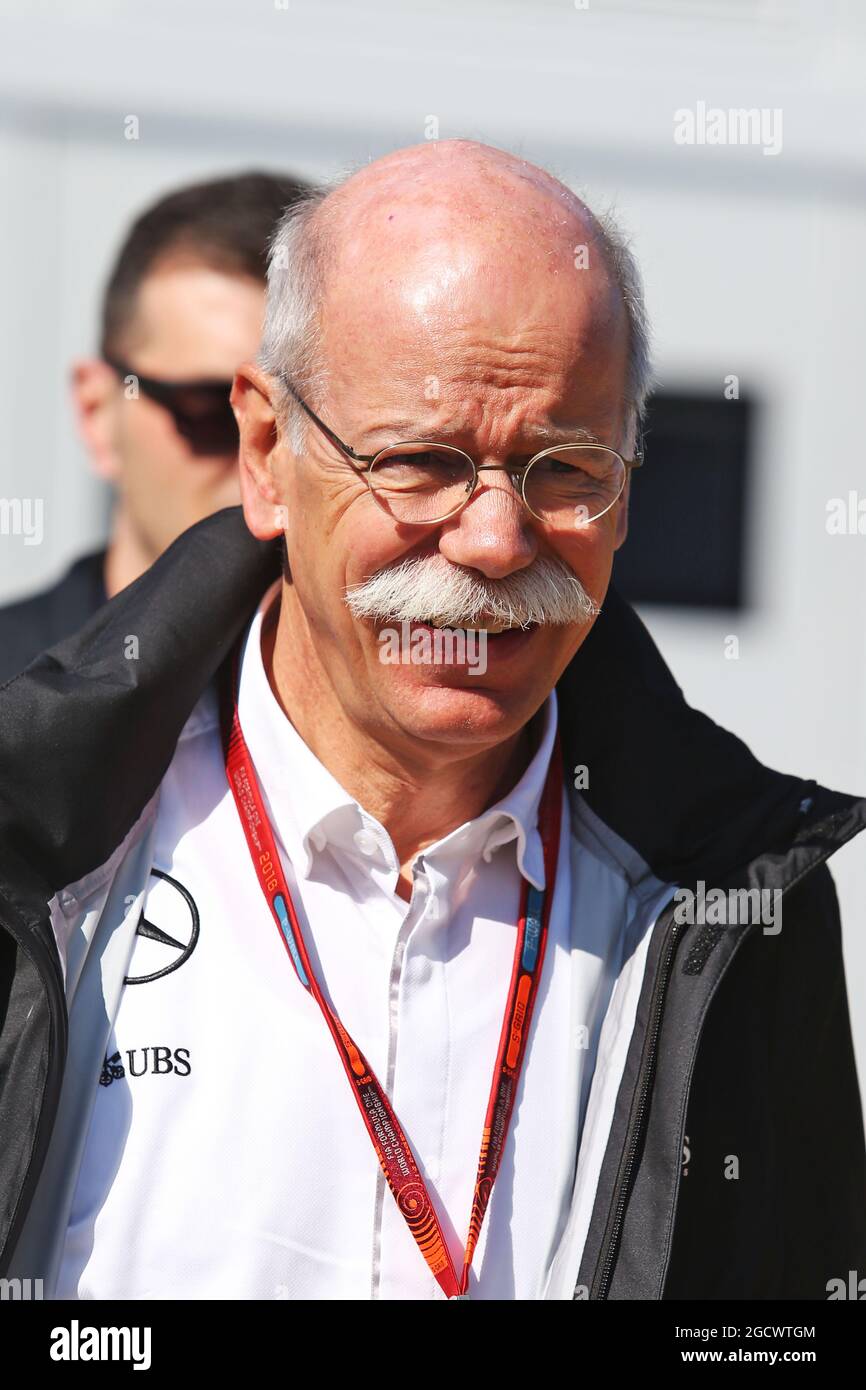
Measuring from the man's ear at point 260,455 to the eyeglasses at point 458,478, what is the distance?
21cm

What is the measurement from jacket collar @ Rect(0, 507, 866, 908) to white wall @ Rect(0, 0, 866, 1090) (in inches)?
88.6

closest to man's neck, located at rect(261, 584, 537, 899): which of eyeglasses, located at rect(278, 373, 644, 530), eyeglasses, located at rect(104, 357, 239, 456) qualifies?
Result: eyeglasses, located at rect(278, 373, 644, 530)

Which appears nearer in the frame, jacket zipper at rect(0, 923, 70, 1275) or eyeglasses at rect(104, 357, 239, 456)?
jacket zipper at rect(0, 923, 70, 1275)

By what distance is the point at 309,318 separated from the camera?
→ 2.14 meters

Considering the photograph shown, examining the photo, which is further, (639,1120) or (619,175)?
(619,175)

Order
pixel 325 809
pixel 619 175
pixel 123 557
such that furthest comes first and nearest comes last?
pixel 619 175 < pixel 123 557 < pixel 325 809

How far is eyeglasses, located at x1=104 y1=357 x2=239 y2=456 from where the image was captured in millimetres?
3553

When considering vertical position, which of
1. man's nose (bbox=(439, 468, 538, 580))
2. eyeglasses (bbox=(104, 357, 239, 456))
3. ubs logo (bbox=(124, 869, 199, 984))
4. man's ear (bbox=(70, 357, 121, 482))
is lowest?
ubs logo (bbox=(124, 869, 199, 984))

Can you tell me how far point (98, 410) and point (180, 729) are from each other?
2.08m

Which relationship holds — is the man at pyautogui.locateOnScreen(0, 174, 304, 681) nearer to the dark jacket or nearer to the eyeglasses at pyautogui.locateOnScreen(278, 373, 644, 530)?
the dark jacket

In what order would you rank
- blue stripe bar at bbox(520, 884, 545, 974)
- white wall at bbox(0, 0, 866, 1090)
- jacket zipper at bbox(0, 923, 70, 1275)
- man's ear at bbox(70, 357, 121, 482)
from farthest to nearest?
white wall at bbox(0, 0, 866, 1090), man's ear at bbox(70, 357, 121, 482), blue stripe bar at bbox(520, 884, 545, 974), jacket zipper at bbox(0, 923, 70, 1275)

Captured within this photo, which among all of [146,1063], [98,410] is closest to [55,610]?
[98,410]

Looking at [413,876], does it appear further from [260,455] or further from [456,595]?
[260,455]

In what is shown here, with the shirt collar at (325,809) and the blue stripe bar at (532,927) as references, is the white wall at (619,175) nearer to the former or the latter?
the shirt collar at (325,809)
